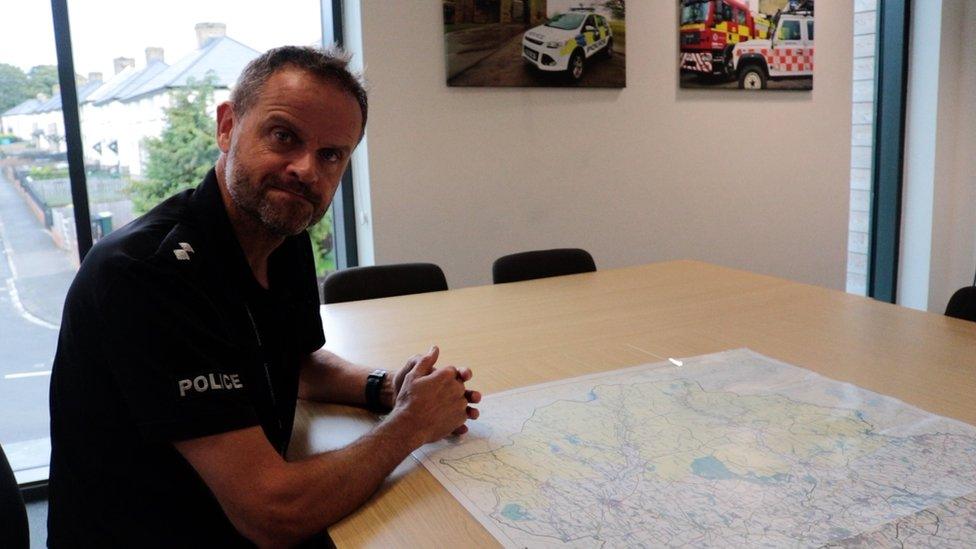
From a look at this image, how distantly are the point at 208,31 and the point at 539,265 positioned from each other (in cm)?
182

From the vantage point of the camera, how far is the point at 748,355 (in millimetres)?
1646

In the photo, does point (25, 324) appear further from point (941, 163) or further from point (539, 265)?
point (941, 163)

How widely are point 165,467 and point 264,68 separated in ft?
2.26

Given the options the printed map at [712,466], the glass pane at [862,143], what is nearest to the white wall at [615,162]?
the glass pane at [862,143]

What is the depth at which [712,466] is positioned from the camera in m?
1.09

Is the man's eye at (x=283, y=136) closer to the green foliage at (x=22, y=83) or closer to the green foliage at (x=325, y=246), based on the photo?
the green foliage at (x=22, y=83)

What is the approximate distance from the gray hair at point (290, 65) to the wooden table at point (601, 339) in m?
0.62

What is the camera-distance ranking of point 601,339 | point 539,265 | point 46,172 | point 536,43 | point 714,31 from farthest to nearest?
point 714,31 → point 536,43 → point 46,172 → point 539,265 → point 601,339

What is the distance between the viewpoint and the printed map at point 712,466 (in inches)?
36.4

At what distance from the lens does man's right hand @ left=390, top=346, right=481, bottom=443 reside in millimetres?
1182

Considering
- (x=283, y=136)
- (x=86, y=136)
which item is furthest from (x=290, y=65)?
(x=86, y=136)

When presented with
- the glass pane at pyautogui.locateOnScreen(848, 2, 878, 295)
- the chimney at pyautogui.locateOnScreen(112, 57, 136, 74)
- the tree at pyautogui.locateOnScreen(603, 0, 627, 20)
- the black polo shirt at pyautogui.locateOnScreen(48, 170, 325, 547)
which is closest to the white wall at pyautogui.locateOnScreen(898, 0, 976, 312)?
the glass pane at pyautogui.locateOnScreen(848, 2, 878, 295)

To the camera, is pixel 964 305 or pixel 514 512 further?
pixel 964 305

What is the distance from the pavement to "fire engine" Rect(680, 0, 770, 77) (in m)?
→ 3.30
